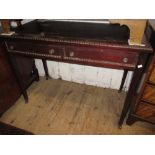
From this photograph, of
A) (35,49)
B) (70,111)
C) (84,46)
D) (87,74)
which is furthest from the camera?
(87,74)

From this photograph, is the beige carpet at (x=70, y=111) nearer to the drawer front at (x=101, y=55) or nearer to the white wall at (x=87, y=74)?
the white wall at (x=87, y=74)

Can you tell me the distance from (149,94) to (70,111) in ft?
2.82

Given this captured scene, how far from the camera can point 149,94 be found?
3.91 ft

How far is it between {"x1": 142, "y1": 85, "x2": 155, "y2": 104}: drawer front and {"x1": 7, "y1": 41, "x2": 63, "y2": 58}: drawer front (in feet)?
2.44

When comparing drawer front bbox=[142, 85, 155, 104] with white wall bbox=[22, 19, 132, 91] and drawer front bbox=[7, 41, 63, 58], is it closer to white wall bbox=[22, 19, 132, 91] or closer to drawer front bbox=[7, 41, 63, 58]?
white wall bbox=[22, 19, 132, 91]

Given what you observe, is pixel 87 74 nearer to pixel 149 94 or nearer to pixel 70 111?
pixel 70 111

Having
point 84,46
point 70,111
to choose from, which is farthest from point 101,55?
point 70,111

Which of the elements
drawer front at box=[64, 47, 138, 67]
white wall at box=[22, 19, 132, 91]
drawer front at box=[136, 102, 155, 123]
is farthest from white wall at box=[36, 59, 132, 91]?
drawer front at box=[64, 47, 138, 67]

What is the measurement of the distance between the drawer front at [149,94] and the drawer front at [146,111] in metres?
0.06

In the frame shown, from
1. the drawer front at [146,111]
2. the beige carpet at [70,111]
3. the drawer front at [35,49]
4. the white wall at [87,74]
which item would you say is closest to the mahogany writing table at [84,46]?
the drawer front at [35,49]

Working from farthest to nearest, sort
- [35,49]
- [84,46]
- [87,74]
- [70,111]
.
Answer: [87,74], [70,111], [35,49], [84,46]

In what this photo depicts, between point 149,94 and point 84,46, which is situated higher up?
point 84,46

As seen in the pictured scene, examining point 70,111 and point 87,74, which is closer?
point 70,111
